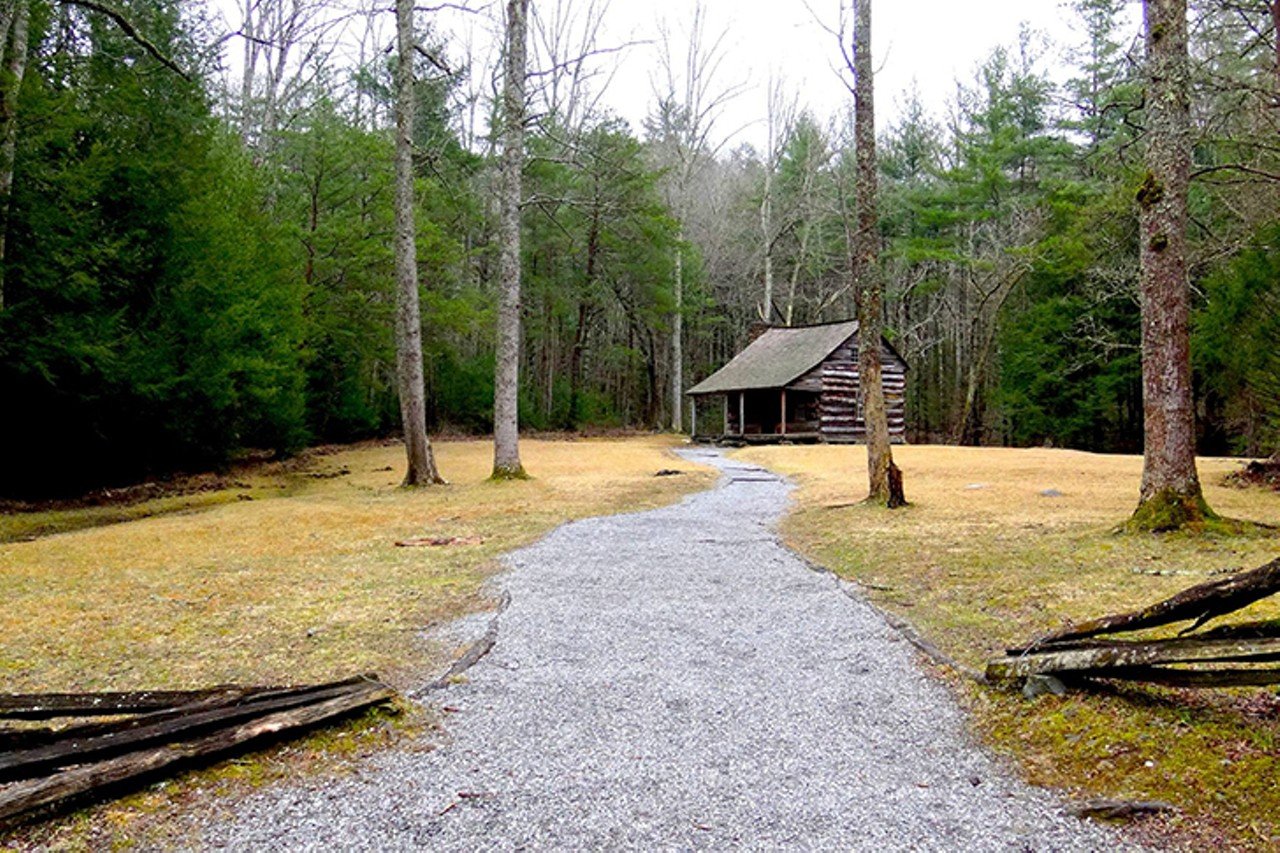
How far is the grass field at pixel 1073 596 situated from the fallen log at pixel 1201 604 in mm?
313

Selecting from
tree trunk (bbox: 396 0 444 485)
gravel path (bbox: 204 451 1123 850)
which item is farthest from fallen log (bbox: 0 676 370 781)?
tree trunk (bbox: 396 0 444 485)

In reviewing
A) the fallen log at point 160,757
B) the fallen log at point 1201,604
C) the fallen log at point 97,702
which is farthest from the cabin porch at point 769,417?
the fallen log at point 97,702

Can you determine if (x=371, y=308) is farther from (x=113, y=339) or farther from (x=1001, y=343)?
(x=1001, y=343)

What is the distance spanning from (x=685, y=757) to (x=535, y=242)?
33.2 meters

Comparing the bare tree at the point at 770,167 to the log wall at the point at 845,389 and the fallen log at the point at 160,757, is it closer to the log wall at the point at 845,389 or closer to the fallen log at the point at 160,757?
the log wall at the point at 845,389

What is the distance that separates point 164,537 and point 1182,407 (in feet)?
36.3

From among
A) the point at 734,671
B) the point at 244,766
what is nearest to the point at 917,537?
the point at 734,671

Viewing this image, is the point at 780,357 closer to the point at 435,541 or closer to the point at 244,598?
the point at 435,541

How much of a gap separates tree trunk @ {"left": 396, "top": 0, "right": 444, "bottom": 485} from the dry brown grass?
3.51ft

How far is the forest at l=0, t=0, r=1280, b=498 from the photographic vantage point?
12500mm

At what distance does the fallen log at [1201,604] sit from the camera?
292 cm

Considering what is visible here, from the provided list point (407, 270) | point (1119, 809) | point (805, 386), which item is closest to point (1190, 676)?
point (1119, 809)

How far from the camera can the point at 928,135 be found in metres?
37.2

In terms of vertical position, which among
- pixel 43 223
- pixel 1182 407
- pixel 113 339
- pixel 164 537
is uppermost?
pixel 43 223
